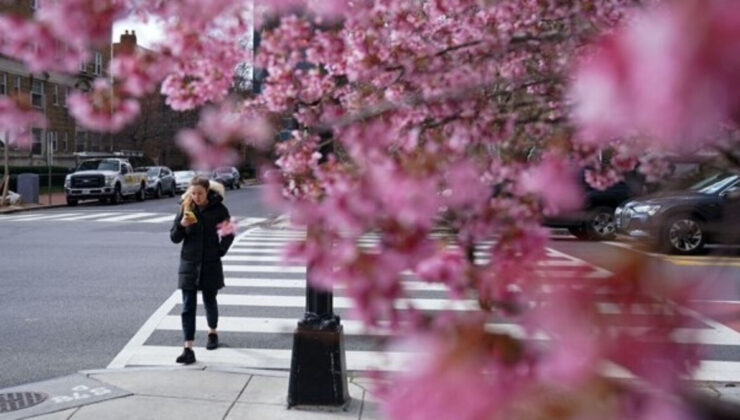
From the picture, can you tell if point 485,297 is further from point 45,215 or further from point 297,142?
point 45,215

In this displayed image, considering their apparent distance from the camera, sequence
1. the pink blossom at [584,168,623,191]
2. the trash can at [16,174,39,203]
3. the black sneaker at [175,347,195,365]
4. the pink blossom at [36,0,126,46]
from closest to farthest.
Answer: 1. the pink blossom at [36,0,126,46]
2. the pink blossom at [584,168,623,191]
3. the black sneaker at [175,347,195,365]
4. the trash can at [16,174,39,203]

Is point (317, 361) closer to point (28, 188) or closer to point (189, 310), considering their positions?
point (189, 310)

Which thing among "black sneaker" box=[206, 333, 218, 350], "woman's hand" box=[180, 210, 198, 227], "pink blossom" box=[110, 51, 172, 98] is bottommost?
"black sneaker" box=[206, 333, 218, 350]

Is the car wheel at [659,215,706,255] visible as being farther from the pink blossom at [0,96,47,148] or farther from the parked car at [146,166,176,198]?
the parked car at [146,166,176,198]

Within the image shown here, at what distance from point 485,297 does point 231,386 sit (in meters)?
5.28

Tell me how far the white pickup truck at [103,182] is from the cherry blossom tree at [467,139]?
32220mm

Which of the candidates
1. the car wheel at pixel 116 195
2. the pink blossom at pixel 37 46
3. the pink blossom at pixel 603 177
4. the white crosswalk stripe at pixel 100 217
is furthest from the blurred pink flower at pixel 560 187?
the car wheel at pixel 116 195

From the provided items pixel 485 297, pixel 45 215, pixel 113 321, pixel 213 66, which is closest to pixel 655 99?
pixel 485 297

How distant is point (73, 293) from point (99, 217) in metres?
15.0

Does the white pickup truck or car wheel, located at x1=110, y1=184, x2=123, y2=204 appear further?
car wheel, located at x1=110, y1=184, x2=123, y2=204

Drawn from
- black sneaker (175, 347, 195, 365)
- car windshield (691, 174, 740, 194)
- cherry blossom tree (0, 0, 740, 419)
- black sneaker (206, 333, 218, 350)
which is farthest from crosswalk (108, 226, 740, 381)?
cherry blossom tree (0, 0, 740, 419)

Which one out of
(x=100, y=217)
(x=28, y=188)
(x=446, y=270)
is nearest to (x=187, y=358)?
(x=446, y=270)

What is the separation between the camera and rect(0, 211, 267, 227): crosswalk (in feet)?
78.8

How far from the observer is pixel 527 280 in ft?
5.07
